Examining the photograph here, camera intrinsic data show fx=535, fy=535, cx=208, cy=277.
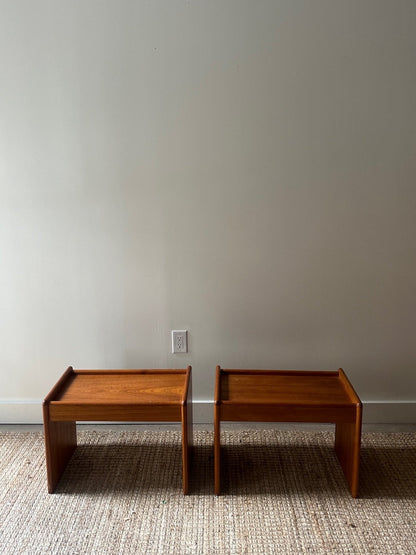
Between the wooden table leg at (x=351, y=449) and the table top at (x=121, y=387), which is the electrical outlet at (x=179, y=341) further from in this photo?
the wooden table leg at (x=351, y=449)

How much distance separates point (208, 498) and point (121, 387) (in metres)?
0.51

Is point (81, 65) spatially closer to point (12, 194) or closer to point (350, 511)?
point (12, 194)

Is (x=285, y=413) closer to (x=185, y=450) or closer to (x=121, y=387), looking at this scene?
(x=185, y=450)

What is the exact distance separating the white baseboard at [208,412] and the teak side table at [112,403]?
1.07 feet

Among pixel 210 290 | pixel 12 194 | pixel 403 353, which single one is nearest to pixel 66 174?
pixel 12 194

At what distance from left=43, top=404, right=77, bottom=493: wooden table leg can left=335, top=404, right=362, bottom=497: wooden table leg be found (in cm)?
106

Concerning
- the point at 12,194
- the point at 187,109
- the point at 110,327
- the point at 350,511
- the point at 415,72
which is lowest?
the point at 350,511

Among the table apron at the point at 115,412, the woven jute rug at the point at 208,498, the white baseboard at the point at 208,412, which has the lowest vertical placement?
the woven jute rug at the point at 208,498

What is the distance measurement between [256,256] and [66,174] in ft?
2.77

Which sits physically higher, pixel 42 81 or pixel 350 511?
pixel 42 81

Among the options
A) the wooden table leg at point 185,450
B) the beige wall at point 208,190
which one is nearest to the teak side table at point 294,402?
the wooden table leg at point 185,450

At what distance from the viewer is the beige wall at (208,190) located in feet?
6.66

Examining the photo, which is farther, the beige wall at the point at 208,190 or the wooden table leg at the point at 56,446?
the beige wall at the point at 208,190

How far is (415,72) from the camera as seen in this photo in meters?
2.04
